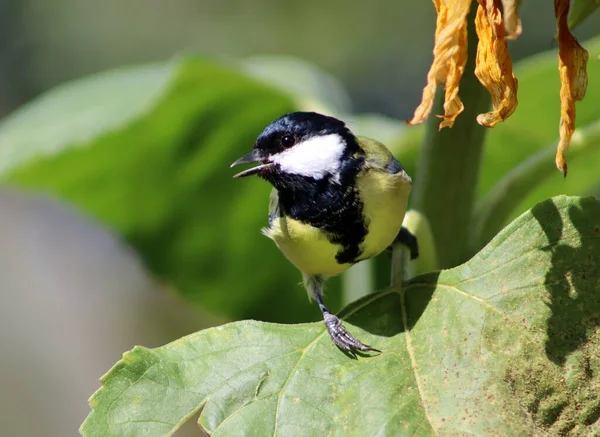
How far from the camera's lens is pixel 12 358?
6336 mm

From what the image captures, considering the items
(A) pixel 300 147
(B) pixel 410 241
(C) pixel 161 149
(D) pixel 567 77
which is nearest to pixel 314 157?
(A) pixel 300 147

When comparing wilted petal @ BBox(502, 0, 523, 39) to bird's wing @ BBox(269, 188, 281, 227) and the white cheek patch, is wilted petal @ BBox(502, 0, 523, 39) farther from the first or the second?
bird's wing @ BBox(269, 188, 281, 227)

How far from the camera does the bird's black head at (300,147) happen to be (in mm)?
1676

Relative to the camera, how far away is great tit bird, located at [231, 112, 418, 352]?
153 cm

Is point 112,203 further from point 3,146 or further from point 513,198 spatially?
point 513,198

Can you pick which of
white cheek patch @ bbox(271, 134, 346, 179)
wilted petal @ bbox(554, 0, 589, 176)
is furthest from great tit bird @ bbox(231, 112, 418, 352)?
wilted petal @ bbox(554, 0, 589, 176)

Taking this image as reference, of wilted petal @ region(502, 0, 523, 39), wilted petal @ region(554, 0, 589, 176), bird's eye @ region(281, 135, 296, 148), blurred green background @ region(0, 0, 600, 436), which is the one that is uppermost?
wilted petal @ region(502, 0, 523, 39)

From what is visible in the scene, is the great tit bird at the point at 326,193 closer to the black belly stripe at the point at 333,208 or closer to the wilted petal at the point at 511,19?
the black belly stripe at the point at 333,208

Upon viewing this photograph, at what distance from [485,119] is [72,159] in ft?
4.19

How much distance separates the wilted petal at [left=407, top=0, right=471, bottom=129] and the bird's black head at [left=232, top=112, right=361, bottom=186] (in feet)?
1.86

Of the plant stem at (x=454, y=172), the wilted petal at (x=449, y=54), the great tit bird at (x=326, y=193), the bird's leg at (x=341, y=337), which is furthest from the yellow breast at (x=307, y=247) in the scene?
the wilted petal at (x=449, y=54)

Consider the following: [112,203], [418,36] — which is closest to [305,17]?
[418,36]

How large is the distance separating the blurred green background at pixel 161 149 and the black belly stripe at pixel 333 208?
0.76ft

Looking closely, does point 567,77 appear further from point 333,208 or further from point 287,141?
point 287,141
